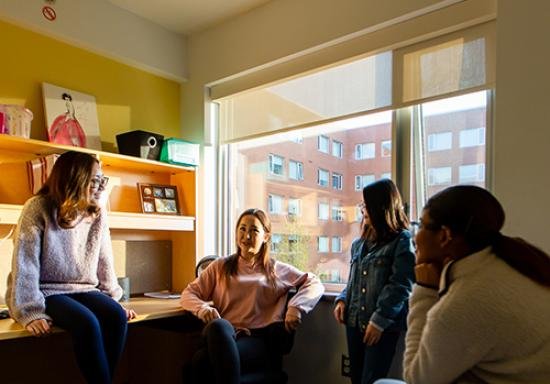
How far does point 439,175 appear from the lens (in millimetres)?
2223

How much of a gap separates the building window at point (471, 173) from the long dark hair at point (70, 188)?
1744mm

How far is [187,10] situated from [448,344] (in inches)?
106

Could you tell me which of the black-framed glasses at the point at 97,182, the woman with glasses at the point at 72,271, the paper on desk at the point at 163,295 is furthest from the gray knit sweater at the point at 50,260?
the paper on desk at the point at 163,295

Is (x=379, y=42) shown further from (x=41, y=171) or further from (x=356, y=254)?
(x=41, y=171)

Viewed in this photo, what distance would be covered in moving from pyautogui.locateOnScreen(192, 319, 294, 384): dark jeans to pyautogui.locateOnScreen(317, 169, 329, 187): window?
896 mm

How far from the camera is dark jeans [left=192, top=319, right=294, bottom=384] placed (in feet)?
6.41

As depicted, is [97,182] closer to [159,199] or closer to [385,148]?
[159,199]

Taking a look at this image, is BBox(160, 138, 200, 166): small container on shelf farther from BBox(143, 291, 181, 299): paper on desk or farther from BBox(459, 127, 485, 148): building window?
BBox(459, 127, 485, 148): building window

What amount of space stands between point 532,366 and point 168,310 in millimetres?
1816

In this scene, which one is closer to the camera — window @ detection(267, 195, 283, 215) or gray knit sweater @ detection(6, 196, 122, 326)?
gray knit sweater @ detection(6, 196, 122, 326)

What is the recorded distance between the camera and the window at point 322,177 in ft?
8.85

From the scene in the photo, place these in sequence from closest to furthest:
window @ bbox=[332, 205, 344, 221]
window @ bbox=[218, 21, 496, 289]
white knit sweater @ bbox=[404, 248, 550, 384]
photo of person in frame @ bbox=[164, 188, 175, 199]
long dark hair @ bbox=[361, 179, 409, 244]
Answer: white knit sweater @ bbox=[404, 248, 550, 384] < long dark hair @ bbox=[361, 179, 409, 244] < window @ bbox=[218, 21, 496, 289] < window @ bbox=[332, 205, 344, 221] < photo of person in frame @ bbox=[164, 188, 175, 199]

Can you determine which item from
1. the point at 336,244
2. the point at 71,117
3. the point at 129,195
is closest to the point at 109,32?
the point at 71,117

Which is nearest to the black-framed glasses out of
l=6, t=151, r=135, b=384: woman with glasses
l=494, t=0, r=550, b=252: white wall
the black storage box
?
l=6, t=151, r=135, b=384: woman with glasses
